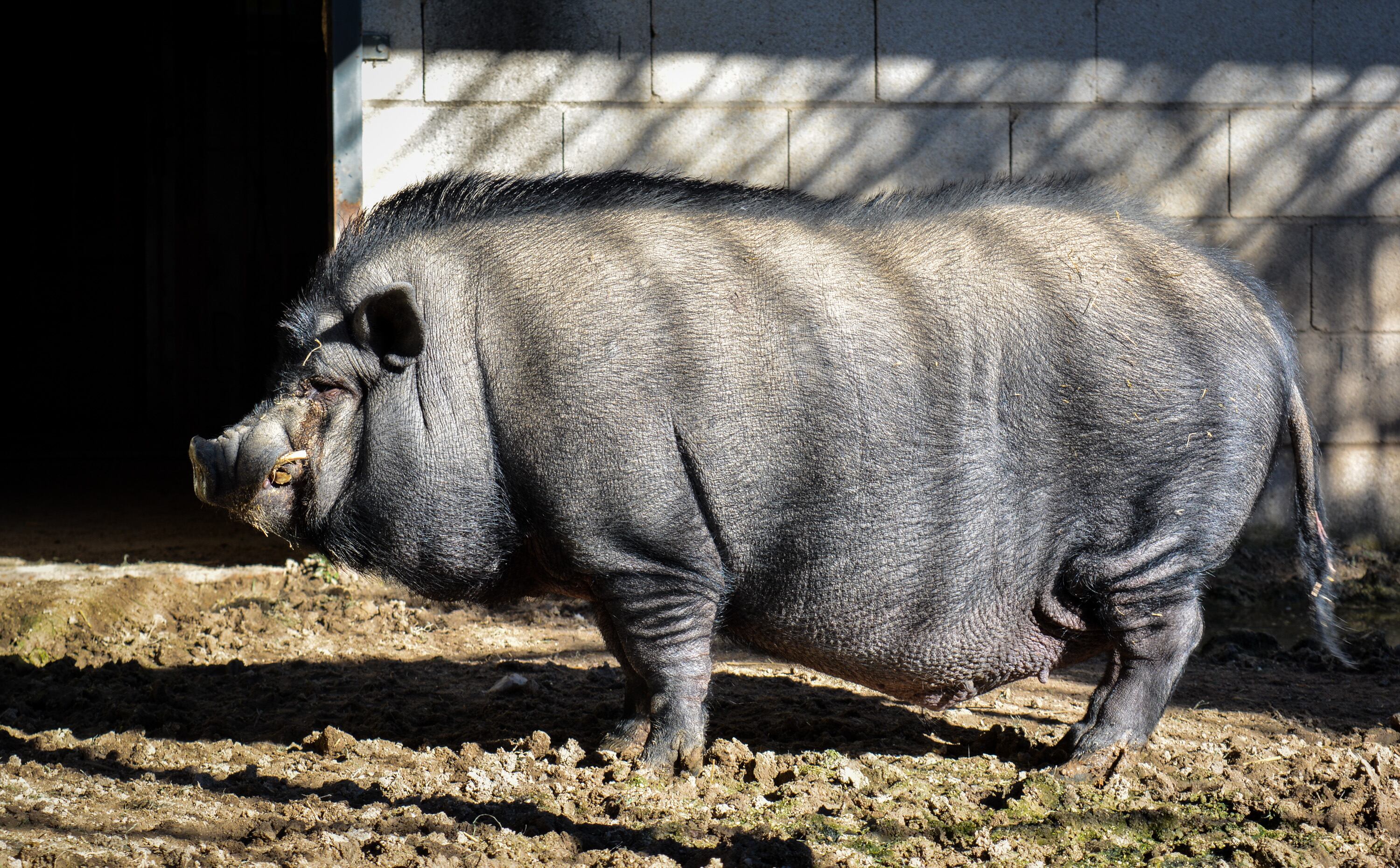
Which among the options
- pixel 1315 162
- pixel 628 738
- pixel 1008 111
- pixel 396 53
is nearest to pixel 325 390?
pixel 628 738

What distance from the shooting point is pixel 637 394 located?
10.0ft

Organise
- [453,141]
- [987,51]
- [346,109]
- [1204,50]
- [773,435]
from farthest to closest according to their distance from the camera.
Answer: [1204,50] < [987,51] < [453,141] < [346,109] < [773,435]

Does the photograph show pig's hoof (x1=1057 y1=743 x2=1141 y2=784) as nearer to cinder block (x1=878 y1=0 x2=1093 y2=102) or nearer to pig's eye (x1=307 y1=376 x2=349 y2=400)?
pig's eye (x1=307 y1=376 x2=349 y2=400)

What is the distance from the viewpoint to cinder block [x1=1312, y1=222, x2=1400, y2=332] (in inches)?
253

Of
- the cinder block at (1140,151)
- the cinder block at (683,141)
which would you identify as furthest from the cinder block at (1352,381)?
the cinder block at (683,141)

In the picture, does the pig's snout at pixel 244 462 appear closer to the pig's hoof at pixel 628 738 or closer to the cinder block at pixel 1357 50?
the pig's hoof at pixel 628 738

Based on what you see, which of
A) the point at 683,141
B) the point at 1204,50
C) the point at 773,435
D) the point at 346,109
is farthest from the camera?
the point at 1204,50

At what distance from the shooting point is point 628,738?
338cm

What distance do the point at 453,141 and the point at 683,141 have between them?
3.78 ft

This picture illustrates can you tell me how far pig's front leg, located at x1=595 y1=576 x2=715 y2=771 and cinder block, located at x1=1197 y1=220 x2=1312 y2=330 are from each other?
448 centimetres

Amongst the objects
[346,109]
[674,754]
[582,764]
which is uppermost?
[346,109]

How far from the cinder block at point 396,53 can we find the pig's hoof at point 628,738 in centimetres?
369

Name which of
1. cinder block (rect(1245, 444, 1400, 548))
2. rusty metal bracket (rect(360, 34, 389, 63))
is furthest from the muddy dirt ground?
rusty metal bracket (rect(360, 34, 389, 63))

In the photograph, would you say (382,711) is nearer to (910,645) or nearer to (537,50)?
(910,645)
